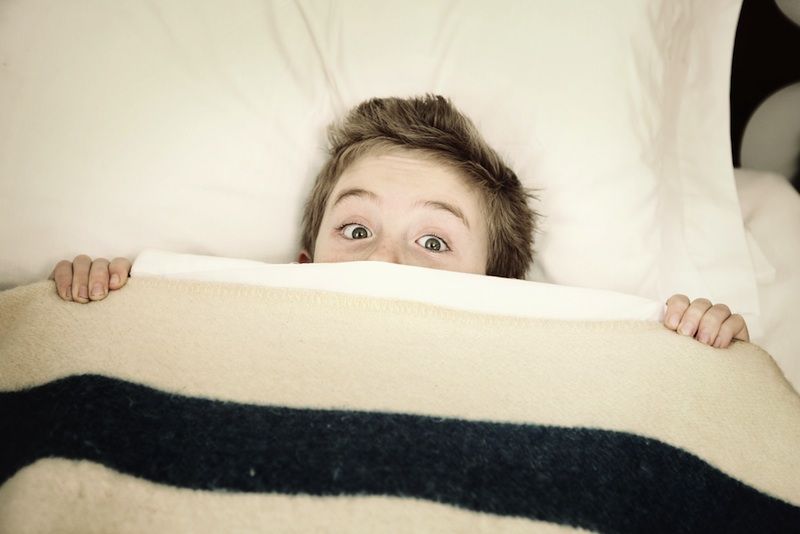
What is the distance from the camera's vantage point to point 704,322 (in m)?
0.76

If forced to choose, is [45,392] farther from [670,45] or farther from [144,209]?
[670,45]

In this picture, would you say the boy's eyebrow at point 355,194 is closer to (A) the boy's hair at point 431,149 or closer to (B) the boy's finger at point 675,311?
(A) the boy's hair at point 431,149

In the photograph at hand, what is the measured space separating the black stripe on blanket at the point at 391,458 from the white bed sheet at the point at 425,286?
6.7 inches

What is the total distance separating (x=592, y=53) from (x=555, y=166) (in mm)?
193

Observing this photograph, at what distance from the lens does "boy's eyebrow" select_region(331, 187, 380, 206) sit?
2.91 ft

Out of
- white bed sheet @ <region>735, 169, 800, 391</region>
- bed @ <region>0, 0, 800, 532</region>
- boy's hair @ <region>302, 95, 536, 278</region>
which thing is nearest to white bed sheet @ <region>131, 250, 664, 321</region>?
bed @ <region>0, 0, 800, 532</region>

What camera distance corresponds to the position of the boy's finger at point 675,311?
0.76 meters

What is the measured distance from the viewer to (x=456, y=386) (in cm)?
64

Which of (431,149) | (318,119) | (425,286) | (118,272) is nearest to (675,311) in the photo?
(425,286)

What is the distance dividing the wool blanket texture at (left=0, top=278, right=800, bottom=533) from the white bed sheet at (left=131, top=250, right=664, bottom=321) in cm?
2

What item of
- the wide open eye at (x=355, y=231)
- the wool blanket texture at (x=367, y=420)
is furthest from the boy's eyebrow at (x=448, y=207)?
the wool blanket texture at (x=367, y=420)

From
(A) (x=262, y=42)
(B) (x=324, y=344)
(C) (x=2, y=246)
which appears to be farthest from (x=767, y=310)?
(C) (x=2, y=246)

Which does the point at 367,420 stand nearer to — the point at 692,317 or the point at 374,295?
the point at 374,295

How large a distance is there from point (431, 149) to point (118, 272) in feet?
1.62
